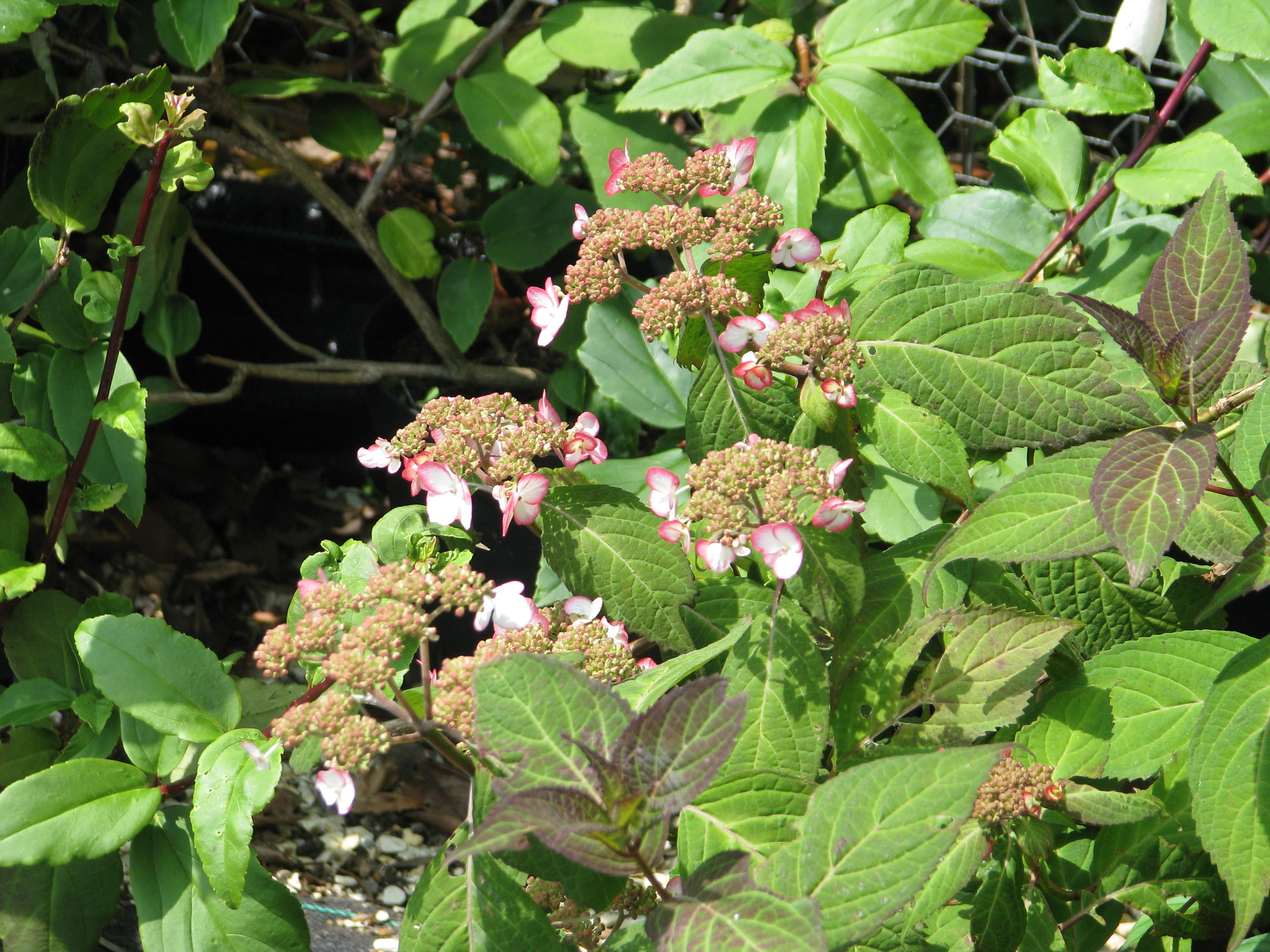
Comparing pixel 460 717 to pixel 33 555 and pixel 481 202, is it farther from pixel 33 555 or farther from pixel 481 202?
pixel 481 202

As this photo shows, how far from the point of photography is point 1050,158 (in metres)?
1.17

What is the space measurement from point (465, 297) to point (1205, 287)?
1.07 metres

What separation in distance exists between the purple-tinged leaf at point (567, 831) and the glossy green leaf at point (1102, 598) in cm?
44

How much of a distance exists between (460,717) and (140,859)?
0.46 meters

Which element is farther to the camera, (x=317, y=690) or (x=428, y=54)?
(x=428, y=54)

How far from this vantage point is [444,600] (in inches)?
26.5

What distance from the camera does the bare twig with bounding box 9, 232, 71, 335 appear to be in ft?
3.32

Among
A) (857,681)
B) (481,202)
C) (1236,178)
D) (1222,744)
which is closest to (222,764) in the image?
(857,681)

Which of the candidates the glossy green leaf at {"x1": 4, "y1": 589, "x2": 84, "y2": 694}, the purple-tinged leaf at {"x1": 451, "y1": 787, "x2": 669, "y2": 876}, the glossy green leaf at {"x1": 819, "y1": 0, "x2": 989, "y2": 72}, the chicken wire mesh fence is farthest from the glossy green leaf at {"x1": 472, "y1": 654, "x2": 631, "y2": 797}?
the chicken wire mesh fence

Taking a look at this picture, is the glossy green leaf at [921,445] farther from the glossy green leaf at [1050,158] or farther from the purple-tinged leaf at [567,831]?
the glossy green leaf at [1050,158]

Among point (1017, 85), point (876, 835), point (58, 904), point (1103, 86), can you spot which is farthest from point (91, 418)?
point (1017, 85)

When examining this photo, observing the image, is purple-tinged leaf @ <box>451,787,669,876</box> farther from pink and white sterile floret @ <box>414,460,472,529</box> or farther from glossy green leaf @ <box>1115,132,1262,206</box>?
glossy green leaf @ <box>1115,132,1262,206</box>

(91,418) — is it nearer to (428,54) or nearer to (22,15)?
(22,15)

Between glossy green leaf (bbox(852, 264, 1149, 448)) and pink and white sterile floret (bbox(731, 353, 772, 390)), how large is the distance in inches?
3.1
